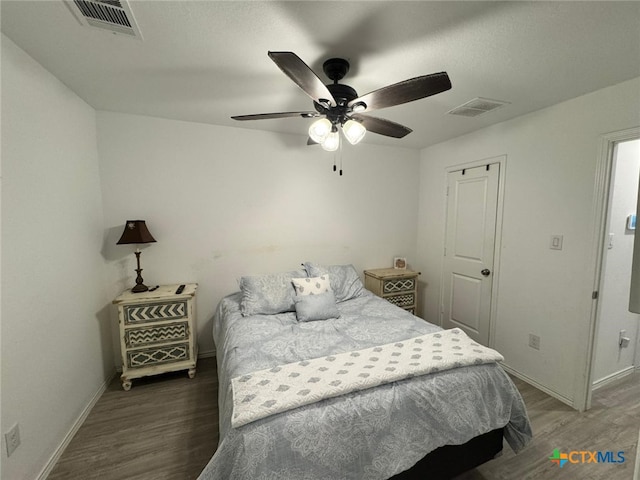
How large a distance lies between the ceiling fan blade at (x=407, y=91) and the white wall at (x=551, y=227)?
1.54m

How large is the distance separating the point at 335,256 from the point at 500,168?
1920 millimetres

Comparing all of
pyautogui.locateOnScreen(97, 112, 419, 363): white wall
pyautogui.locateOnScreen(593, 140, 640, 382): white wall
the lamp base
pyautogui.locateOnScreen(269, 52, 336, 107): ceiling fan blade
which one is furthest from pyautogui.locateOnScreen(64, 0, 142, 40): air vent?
pyautogui.locateOnScreen(593, 140, 640, 382): white wall

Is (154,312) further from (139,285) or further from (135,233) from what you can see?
(135,233)

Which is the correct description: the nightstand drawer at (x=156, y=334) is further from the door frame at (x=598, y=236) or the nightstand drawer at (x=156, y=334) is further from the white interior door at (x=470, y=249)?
the door frame at (x=598, y=236)

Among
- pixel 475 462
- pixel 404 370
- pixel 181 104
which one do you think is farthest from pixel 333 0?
pixel 475 462

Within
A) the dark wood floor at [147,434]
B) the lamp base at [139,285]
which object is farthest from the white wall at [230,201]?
the dark wood floor at [147,434]

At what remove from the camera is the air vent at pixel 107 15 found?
1187 mm

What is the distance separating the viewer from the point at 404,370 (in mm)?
1387

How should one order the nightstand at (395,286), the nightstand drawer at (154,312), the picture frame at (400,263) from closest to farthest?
the nightstand drawer at (154,312), the nightstand at (395,286), the picture frame at (400,263)

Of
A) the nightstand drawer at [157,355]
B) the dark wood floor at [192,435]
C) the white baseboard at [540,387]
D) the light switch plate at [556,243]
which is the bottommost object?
the dark wood floor at [192,435]

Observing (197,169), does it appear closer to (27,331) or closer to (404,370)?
(27,331)

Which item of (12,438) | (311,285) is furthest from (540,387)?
(12,438)

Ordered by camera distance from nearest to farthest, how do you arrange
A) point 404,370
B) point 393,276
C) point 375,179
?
point 404,370 < point 393,276 < point 375,179

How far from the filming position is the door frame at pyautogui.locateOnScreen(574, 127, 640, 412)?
1.90 metres
